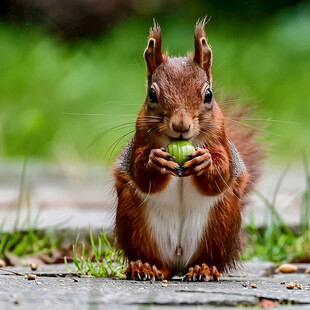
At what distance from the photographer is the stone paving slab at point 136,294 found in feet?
6.77

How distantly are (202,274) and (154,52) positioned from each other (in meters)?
0.76

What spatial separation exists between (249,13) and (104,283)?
7.28 m

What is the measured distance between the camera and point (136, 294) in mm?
2270

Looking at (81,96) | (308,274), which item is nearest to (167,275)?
(308,274)

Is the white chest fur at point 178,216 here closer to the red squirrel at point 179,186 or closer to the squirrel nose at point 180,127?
the red squirrel at point 179,186

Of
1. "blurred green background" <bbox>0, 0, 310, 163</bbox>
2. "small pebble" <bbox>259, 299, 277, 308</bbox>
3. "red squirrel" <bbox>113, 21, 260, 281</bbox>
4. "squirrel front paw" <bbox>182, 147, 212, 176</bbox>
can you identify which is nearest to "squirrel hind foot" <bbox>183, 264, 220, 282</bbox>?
"red squirrel" <bbox>113, 21, 260, 281</bbox>

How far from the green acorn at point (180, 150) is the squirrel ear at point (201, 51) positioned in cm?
33

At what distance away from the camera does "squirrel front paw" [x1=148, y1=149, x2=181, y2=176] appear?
2.66 meters

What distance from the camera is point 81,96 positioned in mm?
7312

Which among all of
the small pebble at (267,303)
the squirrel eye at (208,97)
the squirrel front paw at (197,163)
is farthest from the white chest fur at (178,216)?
the small pebble at (267,303)

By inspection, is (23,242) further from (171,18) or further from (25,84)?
(171,18)

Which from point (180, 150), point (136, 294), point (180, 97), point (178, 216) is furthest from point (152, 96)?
point (136, 294)

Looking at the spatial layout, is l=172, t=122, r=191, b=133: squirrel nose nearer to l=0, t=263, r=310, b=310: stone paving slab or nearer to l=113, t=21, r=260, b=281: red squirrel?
l=113, t=21, r=260, b=281: red squirrel

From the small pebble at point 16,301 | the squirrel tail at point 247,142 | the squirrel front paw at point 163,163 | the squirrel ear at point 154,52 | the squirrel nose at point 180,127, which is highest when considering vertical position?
the squirrel ear at point 154,52
